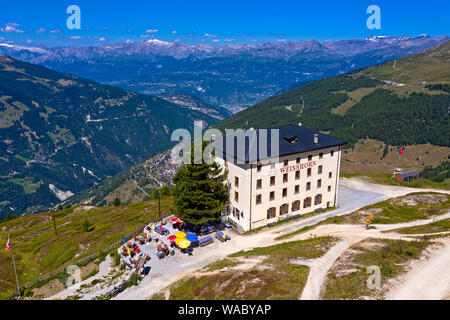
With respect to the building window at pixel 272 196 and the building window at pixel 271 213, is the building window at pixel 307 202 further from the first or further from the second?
the building window at pixel 272 196

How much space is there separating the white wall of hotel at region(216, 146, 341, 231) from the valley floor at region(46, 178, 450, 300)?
291 cm

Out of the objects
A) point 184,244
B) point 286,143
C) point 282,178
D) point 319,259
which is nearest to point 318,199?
point 282,178

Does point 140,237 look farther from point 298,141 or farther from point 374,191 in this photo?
point 374,191

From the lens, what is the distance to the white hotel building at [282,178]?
6078 cm

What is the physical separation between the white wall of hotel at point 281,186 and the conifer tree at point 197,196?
4257 mm

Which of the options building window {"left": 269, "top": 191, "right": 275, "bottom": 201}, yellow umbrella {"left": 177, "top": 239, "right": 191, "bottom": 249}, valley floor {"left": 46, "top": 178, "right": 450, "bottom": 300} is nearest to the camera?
valley floor {"left": 46, "top": 178, "right": 450, "bottom": 300}

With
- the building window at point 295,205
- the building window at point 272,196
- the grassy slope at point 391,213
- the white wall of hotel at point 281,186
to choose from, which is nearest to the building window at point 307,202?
the white wall of hotel at point 281,186

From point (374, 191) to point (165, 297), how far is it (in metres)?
64.9

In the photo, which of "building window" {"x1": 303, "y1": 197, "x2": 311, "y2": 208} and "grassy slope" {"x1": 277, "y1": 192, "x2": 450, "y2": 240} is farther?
"building window" {"x1": 303, "y1": 197, "x2": 311, "y2": 208}

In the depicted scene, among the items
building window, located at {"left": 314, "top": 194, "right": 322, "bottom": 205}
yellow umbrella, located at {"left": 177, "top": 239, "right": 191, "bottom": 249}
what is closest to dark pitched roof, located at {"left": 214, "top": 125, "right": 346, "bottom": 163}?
building window, located at {"left": 314, "top": 194, "right": 322, "bottom": 205}

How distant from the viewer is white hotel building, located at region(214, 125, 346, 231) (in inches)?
2393

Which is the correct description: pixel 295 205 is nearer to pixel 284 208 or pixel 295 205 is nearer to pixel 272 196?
pixel 284 208

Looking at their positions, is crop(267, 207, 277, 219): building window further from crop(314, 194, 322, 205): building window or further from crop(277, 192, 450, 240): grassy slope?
crop(314, 194, 322, 205): building window
